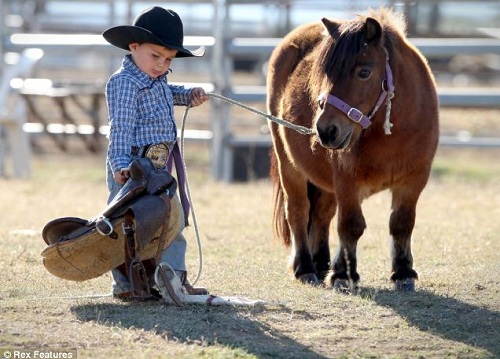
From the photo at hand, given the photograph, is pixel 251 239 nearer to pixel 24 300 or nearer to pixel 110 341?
pixel 24 300

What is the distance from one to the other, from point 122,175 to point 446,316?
183 cm

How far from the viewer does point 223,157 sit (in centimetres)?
1229

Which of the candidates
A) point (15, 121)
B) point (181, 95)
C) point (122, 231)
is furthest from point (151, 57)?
point (15, 121)

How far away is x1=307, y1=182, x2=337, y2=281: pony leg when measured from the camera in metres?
6.57

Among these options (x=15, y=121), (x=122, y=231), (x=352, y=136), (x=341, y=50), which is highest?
(x=341, y=50)

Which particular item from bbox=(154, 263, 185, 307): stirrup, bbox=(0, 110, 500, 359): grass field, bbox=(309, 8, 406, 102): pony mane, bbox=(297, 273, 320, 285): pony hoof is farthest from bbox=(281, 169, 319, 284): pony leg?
bbox=(154, 263, 185, 307): stirrup

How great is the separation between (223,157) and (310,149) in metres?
6.23

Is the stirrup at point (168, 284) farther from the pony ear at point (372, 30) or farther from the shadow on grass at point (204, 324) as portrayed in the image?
the pony ear at point (372, 30)

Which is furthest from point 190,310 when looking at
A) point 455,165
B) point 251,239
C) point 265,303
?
point 455,165

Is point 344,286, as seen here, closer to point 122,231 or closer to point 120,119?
point 122,231

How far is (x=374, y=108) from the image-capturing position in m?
5.45

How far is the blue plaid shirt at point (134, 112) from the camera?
4.94 meters

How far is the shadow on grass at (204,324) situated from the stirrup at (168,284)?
0.17 ft

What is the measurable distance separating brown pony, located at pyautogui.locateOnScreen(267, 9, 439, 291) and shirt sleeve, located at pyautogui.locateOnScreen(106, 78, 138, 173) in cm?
103
